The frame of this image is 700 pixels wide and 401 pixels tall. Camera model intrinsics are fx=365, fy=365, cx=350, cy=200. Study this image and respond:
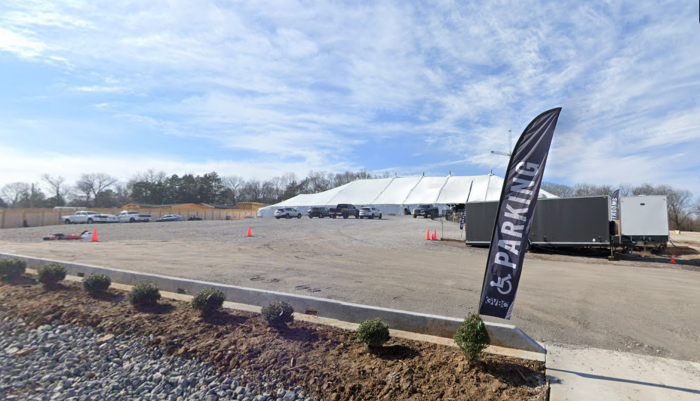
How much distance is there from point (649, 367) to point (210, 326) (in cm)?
569

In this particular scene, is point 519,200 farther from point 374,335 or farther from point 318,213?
point 318,213

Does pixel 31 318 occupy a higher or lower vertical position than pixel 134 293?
lower

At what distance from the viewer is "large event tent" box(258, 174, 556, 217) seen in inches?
2356

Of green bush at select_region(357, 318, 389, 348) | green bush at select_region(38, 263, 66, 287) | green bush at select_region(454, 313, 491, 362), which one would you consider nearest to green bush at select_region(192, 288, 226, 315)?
green bush at select_region(357, 318, 389, 348)

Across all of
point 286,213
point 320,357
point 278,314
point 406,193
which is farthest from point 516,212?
point 406,193

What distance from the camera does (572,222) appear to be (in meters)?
16.7

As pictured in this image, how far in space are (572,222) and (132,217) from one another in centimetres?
5379

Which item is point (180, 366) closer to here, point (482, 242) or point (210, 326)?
point (210, 326)

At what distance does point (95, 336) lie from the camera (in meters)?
5.45

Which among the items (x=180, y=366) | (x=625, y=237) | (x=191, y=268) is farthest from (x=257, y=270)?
(x=625, y=237)

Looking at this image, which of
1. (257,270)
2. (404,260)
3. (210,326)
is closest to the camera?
(210,326)

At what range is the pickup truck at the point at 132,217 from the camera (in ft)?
165

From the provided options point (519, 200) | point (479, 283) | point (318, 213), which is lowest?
point (479, 283)

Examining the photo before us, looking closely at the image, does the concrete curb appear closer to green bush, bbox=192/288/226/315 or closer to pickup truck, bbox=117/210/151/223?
green bush, bbox=192/288/226/315
